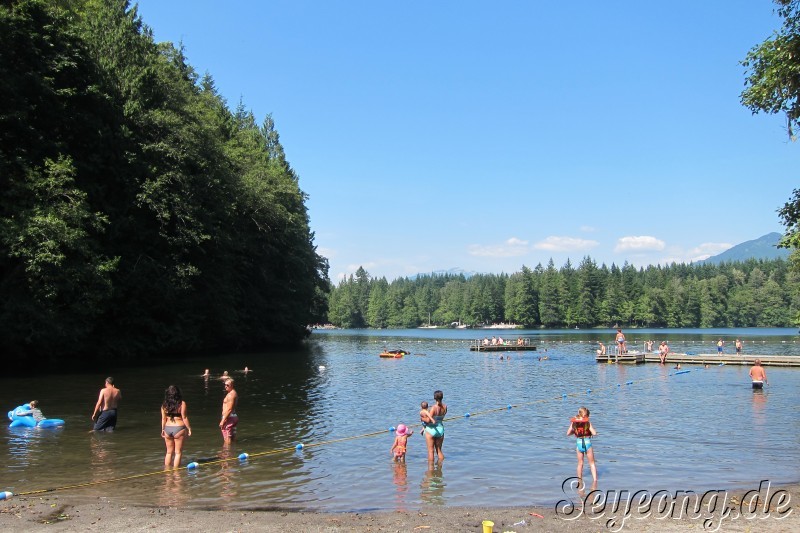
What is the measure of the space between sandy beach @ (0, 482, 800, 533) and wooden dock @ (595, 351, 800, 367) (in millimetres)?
39417

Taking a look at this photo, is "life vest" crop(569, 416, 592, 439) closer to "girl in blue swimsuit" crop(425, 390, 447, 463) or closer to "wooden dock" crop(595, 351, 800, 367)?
"girl in blue swimsuit" crop(425, 390, 447, 463)

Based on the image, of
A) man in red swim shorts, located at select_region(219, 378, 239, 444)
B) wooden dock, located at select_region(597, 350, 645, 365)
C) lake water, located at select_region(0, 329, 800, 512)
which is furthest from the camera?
wooden dock, located at select_region(597, 350, 645, 365)

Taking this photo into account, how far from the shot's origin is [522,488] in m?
13.9

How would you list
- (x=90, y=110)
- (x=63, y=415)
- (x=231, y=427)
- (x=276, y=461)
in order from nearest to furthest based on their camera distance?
(x=276, y=461) < (x=231, y=427) < (x=63, y=415) < (x=90, y=110)

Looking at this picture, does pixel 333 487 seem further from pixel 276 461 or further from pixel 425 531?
pixel 425 531

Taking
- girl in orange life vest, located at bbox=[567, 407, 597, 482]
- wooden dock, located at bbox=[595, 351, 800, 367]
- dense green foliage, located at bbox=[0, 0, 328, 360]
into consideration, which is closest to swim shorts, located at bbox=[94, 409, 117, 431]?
girl in orange life vest, located at bbox=[567, 407, 597, 482]

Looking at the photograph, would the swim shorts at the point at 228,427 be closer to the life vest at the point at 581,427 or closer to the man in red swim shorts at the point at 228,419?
the man in red swim shorts at the point at 228,419

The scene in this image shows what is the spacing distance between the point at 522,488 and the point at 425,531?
175 inches

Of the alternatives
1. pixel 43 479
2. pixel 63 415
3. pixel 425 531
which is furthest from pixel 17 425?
pixel 425 531

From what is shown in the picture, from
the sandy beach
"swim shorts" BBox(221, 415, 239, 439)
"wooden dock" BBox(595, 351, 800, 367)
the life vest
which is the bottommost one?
"wooden dock" BBox(595, 351, 800, 367)

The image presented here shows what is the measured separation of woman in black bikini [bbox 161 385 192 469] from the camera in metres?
14.3

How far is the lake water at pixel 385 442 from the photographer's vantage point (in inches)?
534

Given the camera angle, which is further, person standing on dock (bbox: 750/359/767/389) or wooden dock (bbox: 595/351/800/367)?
wooden dock (bbox: 595/351/800/367)

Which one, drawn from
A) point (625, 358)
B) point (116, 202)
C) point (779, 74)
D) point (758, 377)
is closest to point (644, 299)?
point (625, 358)
